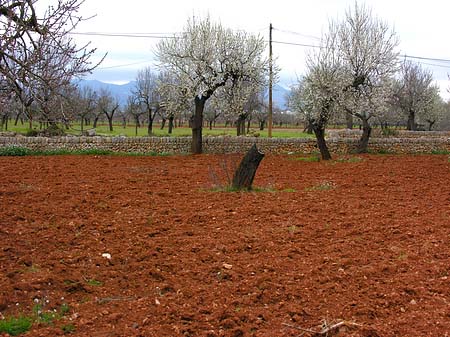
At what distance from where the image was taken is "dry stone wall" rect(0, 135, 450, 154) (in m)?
18.3

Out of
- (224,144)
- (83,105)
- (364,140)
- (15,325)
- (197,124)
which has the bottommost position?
(15,325)

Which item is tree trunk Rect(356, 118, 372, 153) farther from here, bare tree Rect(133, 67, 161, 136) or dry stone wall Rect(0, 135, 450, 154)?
bare tree Rect(133, 67, 161, 136)

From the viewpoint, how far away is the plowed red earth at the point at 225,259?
3.78 m

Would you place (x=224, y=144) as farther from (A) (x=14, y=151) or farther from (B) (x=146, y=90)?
(B) (x=146, y=90)

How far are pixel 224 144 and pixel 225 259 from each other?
48.2 feet

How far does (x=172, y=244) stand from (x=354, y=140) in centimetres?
1693

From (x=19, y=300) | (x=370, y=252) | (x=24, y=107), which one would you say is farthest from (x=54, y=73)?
(x=370, y=252)

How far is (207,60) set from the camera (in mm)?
18266

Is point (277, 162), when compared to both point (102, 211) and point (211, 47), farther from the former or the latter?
point (102, 211)

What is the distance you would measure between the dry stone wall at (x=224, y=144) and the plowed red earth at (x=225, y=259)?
8767 millimetres

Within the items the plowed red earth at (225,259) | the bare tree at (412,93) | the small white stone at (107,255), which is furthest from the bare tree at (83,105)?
the bare tree at (412,93)

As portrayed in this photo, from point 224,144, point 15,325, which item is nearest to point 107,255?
point 15,325

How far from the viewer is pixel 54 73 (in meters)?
5.06

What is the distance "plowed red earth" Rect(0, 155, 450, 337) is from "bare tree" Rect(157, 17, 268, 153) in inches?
361
